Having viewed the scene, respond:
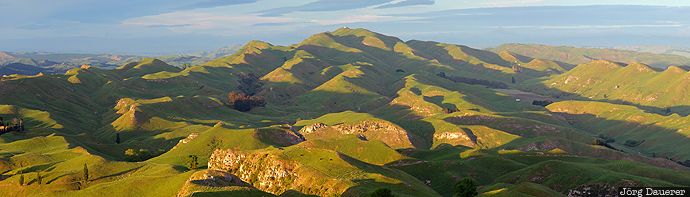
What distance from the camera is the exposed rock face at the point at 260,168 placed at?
121 metres

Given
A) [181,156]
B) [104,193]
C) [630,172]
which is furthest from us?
[181,156]

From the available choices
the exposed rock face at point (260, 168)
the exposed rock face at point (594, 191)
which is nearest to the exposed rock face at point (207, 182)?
the exposed rock face at point (260, 168)

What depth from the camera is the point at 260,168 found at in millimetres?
128125

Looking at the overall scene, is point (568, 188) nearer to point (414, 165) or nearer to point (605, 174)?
point (605, 174)

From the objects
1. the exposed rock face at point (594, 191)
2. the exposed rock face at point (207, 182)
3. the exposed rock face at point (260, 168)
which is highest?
the exposed rock face at point (207, 182)

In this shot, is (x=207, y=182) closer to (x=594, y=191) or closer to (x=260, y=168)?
(x=260, y=168)

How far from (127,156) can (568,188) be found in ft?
415

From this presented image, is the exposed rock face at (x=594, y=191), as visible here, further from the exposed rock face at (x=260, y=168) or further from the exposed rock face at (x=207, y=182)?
the exposed rock face at (x=207, y=182)

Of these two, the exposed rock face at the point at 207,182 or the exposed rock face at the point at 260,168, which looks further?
the exposed rock face at the point at 260,168

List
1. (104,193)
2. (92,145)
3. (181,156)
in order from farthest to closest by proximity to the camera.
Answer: (92,145) → (181,156) → (104,193)

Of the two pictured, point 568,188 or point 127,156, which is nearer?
point 568,188

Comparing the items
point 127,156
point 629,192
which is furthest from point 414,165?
point 127,156

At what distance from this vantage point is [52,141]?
192 metres

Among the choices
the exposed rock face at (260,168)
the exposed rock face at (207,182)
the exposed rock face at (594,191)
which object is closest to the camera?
the exposed rock face at (207,182)
